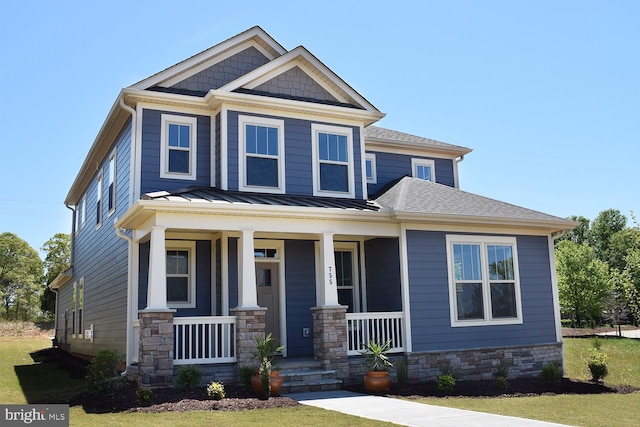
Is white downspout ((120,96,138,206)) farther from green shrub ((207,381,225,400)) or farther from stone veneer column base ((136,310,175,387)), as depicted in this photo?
green shrub ((207,381,225,400))

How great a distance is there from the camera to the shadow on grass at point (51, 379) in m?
11.6

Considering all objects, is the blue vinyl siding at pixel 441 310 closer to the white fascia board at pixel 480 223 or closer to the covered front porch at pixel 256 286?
the white fascia board at pixel 480 223

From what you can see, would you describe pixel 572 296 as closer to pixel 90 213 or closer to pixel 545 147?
pixel 545 147

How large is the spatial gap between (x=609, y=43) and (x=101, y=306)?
14.2 meters

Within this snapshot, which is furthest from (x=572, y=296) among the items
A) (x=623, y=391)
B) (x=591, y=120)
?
(x=623, y=391)

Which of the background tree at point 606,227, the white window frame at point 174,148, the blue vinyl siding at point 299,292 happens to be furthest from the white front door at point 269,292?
the background tree at point 606,227

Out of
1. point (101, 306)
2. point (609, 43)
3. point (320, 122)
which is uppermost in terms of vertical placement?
point (609, 43)

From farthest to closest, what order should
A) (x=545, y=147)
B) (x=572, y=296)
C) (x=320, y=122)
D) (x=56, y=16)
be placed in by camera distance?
(x=572, y=296) < (x=545, y=147) < (x=320, y=122) < (x=56, y=16)

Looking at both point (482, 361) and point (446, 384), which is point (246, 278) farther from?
point (482, 361)

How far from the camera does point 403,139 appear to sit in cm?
1748

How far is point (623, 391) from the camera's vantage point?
12039 millimetres

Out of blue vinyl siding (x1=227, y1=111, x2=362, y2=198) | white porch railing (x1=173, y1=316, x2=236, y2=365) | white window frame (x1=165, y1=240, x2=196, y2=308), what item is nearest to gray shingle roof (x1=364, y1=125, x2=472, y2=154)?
blue vinyl siding (x1=227, y1=111, x2=362, y2=198)

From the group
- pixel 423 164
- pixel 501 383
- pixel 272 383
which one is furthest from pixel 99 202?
pixel 501 383

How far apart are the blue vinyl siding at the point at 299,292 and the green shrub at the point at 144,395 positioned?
418 cm
